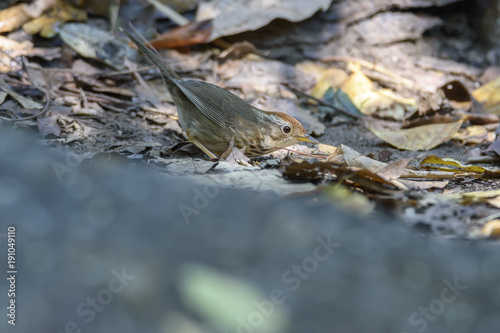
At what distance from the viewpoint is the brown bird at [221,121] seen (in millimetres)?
4277

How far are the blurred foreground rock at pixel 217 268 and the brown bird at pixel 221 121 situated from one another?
80.4 inches

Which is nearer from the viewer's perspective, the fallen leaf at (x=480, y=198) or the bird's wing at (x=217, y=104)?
the fallen leaf at (x=480, y=198)

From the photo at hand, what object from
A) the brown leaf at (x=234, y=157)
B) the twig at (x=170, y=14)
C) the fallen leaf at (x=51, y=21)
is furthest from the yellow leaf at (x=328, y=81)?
the fallen leaf at (x=51, y=21)

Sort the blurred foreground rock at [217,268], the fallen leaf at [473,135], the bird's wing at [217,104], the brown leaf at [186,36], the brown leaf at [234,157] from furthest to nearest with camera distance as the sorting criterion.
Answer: the brown leaf at [186,36] < the fallen leaf at [473,135] < the bird's wing at [217,104] < the brown leaf at [234,157] < the blurred foreground rock at [217,268]

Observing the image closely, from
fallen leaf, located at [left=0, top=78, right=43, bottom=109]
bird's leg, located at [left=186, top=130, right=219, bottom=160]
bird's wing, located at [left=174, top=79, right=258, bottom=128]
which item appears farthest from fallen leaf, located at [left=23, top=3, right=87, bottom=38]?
bird's leg, located at [left=186, top=130, right=219, bottom=160]

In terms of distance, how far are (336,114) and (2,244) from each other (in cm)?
401

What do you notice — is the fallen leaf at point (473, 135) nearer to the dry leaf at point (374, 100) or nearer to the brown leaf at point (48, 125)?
the dry leaf at point (374, 100)

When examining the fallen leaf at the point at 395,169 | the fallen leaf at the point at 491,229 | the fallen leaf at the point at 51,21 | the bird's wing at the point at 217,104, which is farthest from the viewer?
the fallen leaf at the point at 51,21

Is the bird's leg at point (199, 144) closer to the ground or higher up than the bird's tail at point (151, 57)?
closer to the ground

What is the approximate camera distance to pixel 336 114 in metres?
5.64

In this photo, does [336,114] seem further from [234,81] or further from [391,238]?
[391,238]

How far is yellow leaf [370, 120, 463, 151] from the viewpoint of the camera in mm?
4852

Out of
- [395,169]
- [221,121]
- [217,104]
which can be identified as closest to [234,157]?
[221,121]

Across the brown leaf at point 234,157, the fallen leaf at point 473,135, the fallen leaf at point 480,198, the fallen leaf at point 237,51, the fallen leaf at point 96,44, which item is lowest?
the fallen leaf at point 96,44
